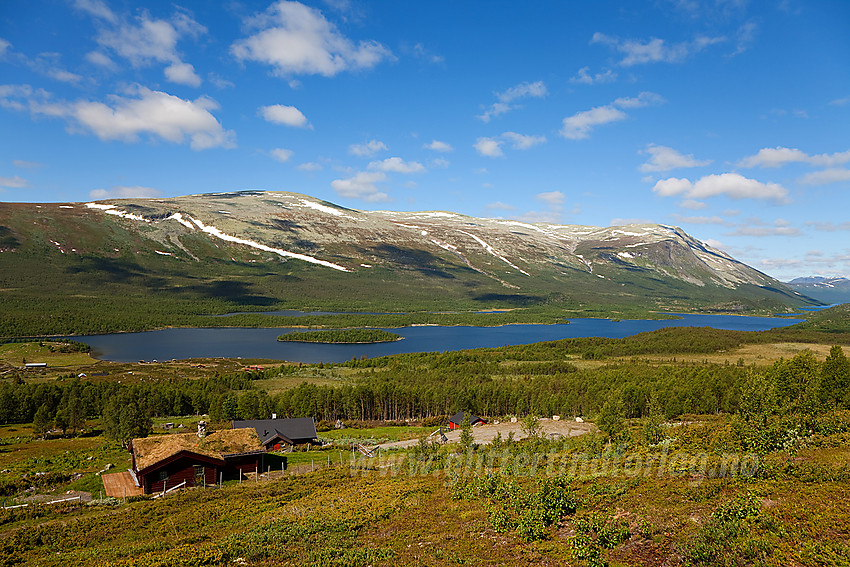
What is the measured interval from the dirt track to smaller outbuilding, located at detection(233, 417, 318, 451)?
1007 cm

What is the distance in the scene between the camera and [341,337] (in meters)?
183

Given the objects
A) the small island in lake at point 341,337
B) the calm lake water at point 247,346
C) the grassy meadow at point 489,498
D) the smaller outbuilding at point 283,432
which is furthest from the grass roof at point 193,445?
the small island in lake at point 341,337

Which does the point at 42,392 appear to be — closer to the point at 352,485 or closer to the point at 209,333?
the point at 352,485

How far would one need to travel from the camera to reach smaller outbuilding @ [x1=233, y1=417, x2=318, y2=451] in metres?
57.2

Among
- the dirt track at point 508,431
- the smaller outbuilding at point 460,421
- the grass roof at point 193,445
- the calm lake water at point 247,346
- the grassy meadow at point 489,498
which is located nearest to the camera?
the grassy meadow at point 489,498

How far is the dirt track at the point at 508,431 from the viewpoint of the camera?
59156 mm

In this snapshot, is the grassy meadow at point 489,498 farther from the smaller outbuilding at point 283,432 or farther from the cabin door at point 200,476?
the smaller outbuilding at point 283,432

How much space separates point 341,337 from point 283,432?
125 meters

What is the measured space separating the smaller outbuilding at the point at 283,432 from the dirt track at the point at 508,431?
10066mm

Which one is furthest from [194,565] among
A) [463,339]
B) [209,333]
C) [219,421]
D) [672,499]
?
[209,333]

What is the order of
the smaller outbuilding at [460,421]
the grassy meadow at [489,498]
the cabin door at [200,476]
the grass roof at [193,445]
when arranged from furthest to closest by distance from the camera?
1. the smaller outbuilding at [460,421]
2. the cabin door at [200,476]
3. the grass roof at [193,445]
4. the grassy meadow at [489,498]

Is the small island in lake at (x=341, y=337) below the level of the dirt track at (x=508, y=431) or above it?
above

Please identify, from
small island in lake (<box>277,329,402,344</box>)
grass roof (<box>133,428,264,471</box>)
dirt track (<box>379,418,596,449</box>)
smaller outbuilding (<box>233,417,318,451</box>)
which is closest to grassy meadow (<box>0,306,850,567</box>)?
smaller outbuilding (<box>233,417,318,451</box>)

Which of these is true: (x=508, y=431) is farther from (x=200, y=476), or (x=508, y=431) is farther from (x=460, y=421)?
(x=200, y=476)
